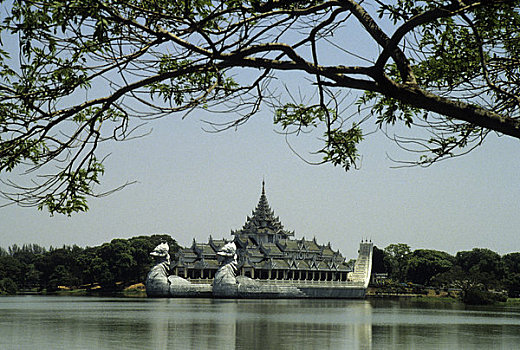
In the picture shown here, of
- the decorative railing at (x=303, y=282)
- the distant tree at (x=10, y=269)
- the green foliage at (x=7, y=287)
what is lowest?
the green foliage at (x=7, y=287)

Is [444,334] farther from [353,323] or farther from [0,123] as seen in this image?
[0,123]

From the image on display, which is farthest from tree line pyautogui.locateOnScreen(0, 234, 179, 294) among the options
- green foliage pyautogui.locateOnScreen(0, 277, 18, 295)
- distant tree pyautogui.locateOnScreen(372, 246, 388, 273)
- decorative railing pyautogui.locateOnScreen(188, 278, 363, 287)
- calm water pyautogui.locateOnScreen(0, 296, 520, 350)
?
calm water pyautogui.locateOnScreen(0, 296, 520, 350)

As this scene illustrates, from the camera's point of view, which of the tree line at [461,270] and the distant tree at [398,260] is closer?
the tree line at [461,270]

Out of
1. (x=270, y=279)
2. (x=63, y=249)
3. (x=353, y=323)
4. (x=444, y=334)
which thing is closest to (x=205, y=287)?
(x=270, y=279)

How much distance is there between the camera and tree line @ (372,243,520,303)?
57.1m

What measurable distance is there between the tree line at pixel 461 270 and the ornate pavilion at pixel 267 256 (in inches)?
383

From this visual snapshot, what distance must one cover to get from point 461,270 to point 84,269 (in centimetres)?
3904

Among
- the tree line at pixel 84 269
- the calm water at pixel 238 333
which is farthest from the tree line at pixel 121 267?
the calm water at pixel 238 333

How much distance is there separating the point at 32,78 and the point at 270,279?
5700cm

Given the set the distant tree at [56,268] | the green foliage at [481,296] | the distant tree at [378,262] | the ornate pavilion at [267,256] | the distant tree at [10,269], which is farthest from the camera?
the distant tree at [378,262]

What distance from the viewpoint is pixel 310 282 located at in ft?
209

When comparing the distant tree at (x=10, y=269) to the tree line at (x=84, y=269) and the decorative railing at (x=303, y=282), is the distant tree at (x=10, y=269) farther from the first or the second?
the decorative railing at (x=303, y=282)

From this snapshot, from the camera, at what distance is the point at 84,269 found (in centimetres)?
7131

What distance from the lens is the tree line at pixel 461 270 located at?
57125 millimetres
